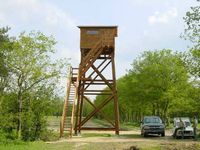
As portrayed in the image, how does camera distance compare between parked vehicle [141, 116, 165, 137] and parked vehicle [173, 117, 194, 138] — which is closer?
parked vehicle [173, 117, 194, 138]

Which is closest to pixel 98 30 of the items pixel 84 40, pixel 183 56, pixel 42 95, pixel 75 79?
pixel 84 40

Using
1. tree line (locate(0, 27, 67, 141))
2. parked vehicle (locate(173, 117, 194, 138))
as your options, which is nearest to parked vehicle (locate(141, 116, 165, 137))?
parked vehicle (locate(173, 117, 194, 138))

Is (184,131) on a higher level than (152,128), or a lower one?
lower

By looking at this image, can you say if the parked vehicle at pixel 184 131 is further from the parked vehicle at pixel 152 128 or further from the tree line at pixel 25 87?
the tree line at pixel 25 87

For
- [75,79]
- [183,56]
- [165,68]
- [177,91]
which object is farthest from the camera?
[165,68]

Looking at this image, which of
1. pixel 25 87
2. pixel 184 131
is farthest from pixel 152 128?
pixel 25 87

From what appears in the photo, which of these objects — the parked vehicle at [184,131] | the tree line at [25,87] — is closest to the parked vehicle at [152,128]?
the parked vehicle at [184,131]

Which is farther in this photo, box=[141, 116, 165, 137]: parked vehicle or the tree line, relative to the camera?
box=[141, 116, 165, 137]: parked vehicle

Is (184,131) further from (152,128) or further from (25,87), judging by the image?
(25,87)

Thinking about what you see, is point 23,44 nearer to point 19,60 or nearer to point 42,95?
point 19,60

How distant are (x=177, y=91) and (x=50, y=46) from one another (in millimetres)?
27273

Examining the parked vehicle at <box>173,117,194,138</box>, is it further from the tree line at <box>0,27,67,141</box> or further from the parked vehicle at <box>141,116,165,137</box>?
the tree line at <box>0,27,67,141</box>

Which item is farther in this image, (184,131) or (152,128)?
(152,128)

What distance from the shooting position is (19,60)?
2855cm
